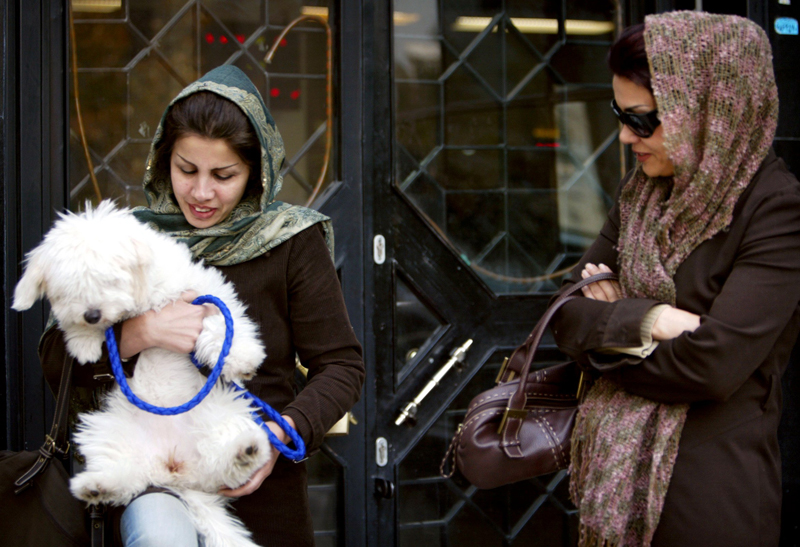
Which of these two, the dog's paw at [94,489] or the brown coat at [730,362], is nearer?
the dog's paw at [94,489]

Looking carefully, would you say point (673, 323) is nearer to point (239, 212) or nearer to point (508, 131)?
point (239, 212)

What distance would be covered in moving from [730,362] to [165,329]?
4.66 feet

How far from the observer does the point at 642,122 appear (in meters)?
1.92

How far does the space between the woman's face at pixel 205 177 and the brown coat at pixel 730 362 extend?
1080 millimetres

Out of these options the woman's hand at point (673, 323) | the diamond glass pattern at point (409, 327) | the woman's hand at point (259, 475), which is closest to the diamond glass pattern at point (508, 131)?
the diamond glass pattern at point (409, 327)

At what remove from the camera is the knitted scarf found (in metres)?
1.82

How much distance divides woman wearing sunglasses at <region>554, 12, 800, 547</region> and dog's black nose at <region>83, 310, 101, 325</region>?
1.25m

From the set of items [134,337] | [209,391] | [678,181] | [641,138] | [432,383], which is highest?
[641,138]

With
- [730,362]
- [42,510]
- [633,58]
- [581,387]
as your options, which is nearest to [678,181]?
[633,58]

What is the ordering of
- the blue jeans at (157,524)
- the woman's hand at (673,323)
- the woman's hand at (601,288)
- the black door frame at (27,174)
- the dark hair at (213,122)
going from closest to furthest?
the blue jeans at (157,524) < the woman's hand at (673,323) < the dark hair at (213,122) < the woman's hand at (601,288) < the black door frame at (27,174)

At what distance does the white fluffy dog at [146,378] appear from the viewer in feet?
5.43

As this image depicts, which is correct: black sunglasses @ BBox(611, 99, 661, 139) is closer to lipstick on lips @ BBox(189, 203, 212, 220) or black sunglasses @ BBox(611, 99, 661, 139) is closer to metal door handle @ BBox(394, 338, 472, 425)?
lipstick on lips @ BBox(189, 203, 212, 220)

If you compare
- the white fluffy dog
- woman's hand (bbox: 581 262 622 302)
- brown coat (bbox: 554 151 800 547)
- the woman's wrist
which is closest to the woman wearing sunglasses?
brown coat (bbox: 554 151 800 547)

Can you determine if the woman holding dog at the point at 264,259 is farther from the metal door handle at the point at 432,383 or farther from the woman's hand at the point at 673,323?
the metal door handle at the point at 432,383
